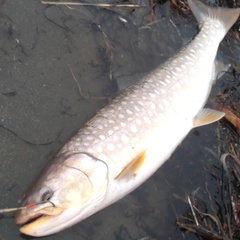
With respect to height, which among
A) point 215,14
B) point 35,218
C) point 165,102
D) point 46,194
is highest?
point 215,14

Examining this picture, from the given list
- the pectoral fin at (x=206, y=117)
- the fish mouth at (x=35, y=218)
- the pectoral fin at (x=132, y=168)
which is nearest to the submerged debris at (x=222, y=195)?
the pectoral fin at (x=206, y=117)

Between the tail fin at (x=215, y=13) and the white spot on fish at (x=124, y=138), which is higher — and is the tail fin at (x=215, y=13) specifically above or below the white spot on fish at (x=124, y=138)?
above

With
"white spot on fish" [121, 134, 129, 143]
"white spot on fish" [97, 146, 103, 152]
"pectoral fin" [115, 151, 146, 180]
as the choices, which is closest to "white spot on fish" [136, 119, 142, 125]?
"white spot on fish" [121, 134, 129, 143]

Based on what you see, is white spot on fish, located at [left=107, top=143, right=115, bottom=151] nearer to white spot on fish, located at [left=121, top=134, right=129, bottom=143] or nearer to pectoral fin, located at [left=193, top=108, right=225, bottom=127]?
white spot on fish, located at [left=121, top=134, right=129, bottom=143]

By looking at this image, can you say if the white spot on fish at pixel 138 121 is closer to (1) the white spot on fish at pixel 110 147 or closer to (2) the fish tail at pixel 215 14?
(1) the white spot on fish at pixel 110 147

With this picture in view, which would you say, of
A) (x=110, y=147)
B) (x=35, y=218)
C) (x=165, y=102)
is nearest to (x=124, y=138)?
(x=110, y=147)

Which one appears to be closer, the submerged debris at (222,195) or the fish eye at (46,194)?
the fish eye at (46,194)

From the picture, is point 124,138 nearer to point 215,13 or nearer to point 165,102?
point 165,102
